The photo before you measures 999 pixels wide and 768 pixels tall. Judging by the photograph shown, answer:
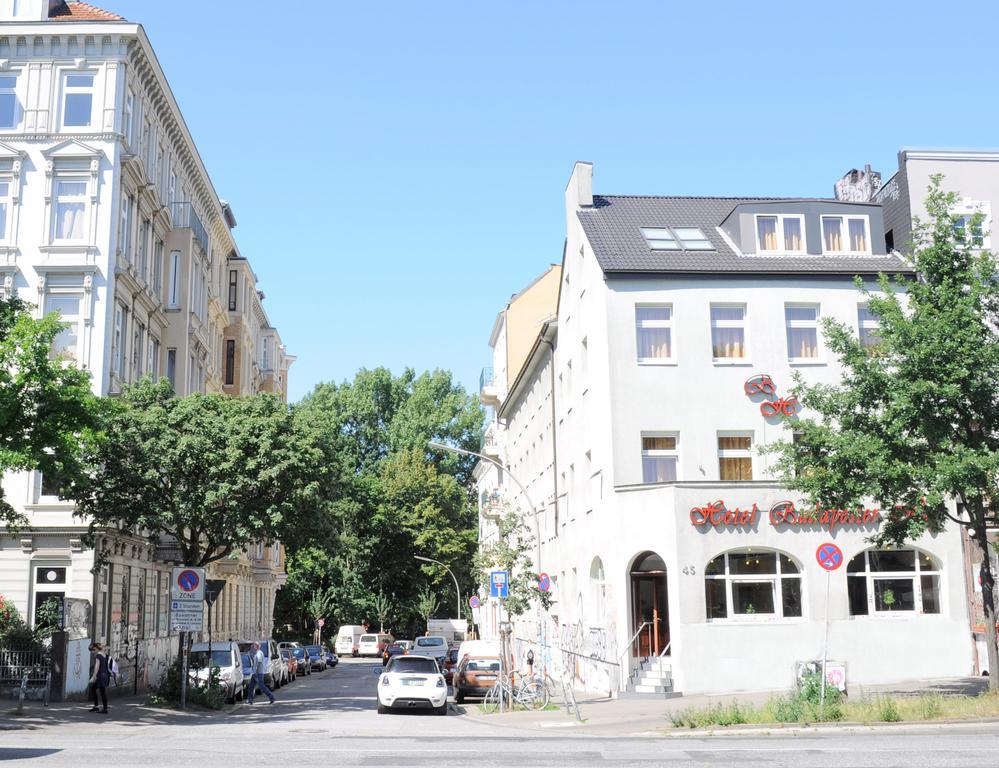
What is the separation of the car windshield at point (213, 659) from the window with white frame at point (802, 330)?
17.8 meters

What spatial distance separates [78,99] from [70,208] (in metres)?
3.83

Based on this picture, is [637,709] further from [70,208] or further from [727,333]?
[70,208]

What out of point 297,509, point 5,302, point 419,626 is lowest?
point 419,626

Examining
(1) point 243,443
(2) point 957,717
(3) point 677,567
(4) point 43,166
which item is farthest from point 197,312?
(2) point 957,717

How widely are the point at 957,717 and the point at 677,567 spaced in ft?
31.4

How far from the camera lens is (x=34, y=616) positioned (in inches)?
1331

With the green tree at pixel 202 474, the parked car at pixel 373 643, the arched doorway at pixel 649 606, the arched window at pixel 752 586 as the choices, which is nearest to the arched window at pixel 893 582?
the arched window at pixel 752 586

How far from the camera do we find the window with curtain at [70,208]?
3603cm

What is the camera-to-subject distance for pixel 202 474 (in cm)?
3041

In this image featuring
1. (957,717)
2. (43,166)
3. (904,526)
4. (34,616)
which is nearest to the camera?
(957,717)

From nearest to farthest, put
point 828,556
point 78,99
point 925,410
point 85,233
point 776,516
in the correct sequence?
point 828,556
point 925,410
point 776,516
point 85,233
point 78,99

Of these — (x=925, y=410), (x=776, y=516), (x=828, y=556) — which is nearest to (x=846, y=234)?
(x=776, y=516)

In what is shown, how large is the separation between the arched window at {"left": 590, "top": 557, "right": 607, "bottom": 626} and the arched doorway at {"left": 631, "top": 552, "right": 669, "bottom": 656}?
1.46 m

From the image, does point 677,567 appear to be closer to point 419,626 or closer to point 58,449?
point 58,449
